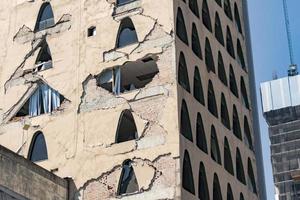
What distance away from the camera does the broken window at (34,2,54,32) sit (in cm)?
3055

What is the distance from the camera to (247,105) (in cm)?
3581

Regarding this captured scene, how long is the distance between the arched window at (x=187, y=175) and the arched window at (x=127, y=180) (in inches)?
71.9

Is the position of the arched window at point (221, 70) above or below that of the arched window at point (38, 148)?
above

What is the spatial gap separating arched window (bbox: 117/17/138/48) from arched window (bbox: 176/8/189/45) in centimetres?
178

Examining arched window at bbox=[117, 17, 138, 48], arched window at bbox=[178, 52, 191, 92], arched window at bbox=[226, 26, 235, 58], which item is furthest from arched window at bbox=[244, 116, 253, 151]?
arched window at bbox=[117, 17, 138, 48]

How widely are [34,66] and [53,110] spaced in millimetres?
2537

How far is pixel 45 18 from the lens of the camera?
3091cm

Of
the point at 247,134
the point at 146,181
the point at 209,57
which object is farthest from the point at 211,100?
the point at 146,181

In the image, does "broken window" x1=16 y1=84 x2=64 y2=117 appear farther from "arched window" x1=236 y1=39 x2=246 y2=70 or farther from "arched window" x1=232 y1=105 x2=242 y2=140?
"arched window" x1=236 y1=39 x2=246 y2=70

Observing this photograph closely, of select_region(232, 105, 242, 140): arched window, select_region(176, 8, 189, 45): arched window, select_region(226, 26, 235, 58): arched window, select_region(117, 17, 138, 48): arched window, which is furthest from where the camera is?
select_region(226, 26, 235, 58): arched window

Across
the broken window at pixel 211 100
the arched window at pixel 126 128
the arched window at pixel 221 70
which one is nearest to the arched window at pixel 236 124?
the arched window at pixel 221 70

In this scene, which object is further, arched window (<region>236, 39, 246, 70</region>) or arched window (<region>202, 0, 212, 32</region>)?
arched window (<region>236, 39, 246, 70</region>)

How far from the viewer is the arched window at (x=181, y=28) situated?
28244 millimetres

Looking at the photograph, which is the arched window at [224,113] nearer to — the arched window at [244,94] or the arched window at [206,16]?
the arched window at [206,16]
